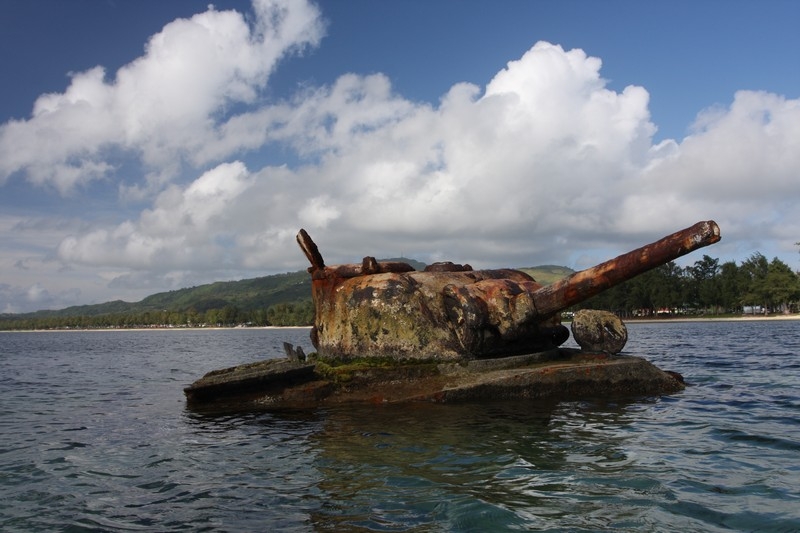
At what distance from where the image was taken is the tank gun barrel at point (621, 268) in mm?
9734

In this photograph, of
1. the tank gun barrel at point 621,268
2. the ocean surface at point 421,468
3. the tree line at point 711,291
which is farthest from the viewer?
the tree line at point 711,291

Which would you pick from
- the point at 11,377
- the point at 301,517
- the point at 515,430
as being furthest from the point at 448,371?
the point at 11,377

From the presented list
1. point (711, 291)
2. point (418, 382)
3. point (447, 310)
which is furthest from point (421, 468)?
point (711, 291)

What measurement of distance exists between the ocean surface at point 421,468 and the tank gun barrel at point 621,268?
2.02 meters

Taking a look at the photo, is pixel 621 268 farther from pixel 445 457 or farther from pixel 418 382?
pixel 445 457

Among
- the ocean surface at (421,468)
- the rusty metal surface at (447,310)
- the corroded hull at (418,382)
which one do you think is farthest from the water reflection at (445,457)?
the rusty metal surface at (447,310)

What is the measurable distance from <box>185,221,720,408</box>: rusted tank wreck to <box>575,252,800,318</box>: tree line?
10143 centimetres

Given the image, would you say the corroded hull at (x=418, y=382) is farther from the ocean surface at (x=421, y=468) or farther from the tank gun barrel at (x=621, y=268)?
the tank gun barrel at (x=621, y=268)

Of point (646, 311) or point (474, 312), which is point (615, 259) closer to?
point (474, 312)

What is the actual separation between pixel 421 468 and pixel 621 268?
631 centimetres

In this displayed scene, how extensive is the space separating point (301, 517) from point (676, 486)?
348 centimetres

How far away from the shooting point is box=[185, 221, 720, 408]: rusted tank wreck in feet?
35.5

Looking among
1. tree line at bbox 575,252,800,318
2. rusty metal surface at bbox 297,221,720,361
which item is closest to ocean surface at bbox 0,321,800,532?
rusty metal surface at bbox 297,221,720,361

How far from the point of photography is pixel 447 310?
11672 millimetres
